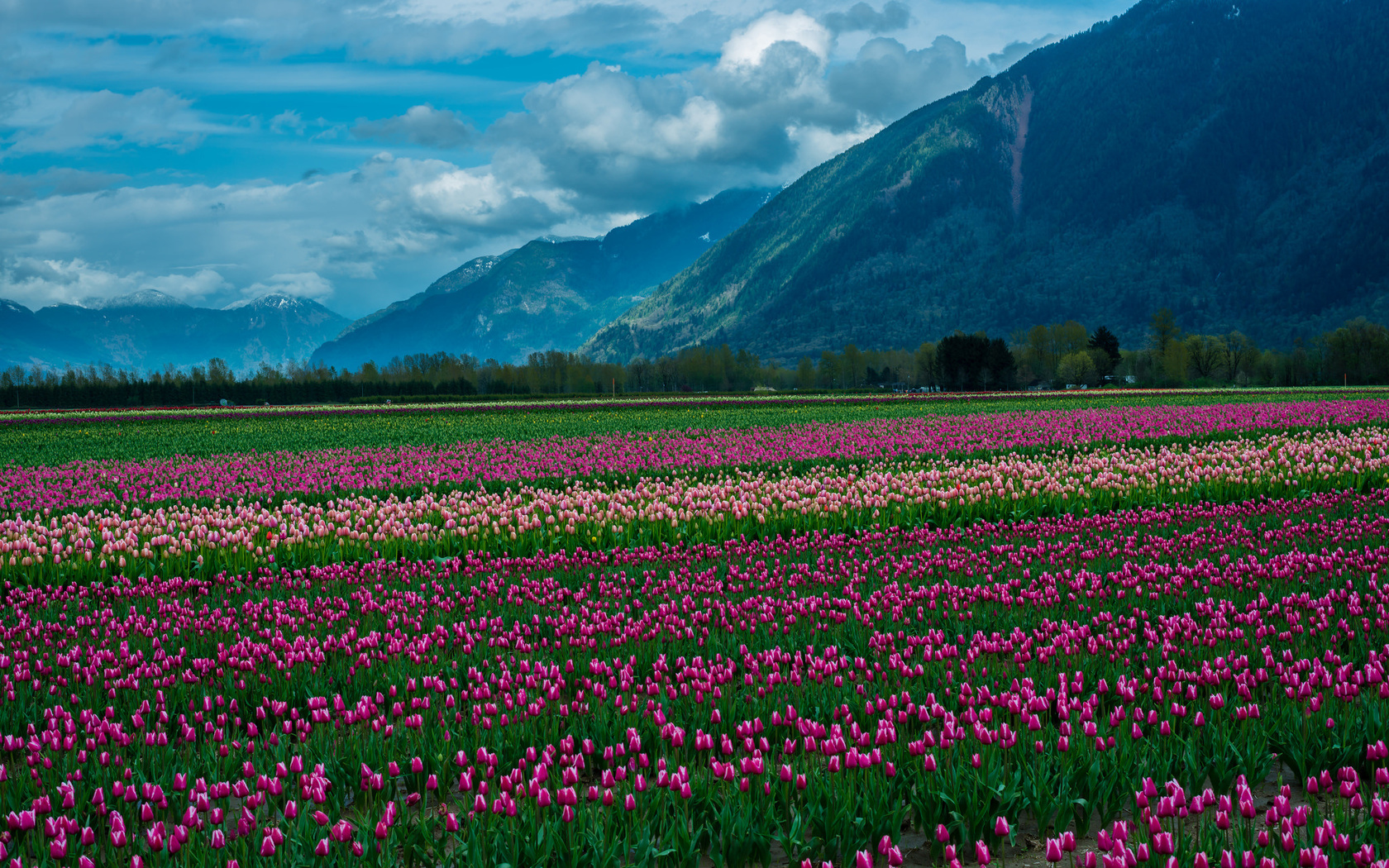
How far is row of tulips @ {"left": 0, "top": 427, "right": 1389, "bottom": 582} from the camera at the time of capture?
11.9 m

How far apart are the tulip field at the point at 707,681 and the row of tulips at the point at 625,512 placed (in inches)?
3.6

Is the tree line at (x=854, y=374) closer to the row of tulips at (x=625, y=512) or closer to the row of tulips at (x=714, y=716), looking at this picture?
the row of tulips at (x=625, y=512)

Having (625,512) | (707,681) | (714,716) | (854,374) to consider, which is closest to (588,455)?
(625,512)

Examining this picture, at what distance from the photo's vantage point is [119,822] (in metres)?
4.21

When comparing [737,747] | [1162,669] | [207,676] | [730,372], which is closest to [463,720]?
[737,747]

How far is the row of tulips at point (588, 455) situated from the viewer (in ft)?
62.6

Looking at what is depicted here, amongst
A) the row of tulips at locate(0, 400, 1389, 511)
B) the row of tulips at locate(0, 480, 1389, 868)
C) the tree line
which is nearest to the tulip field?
the row of tulips at locate(0, 480, 1389, 868)

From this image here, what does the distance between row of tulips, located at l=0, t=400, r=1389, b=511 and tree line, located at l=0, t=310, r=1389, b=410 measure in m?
77.0

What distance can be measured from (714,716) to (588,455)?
19.1 metres

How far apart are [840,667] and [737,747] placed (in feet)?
4.72

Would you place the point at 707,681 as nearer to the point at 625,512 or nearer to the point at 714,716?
the point at 714,716

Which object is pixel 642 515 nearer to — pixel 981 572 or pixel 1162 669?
pixel 981 572

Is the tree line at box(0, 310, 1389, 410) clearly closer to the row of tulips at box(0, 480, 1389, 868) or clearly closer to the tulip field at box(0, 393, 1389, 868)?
the tulip field at box(0, 393, 1389, 868)

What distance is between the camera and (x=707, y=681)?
6.29 meters
